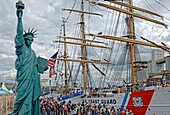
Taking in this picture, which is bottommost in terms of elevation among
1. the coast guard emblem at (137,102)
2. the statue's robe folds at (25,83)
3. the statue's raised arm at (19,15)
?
the coast guard emblem at (137,102)

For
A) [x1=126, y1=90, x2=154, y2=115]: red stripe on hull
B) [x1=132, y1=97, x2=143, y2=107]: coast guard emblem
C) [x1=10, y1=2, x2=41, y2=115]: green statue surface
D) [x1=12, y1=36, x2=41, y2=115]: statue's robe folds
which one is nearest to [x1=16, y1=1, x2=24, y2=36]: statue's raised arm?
[x1=10, y1=2, x2=41, y2=115]: green statue surface

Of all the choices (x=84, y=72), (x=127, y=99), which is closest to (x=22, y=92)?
(x=127, y=99)

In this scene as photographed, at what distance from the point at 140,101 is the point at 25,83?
1827cm

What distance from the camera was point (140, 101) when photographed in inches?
924

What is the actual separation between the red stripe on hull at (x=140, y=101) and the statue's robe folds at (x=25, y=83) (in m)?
17.2

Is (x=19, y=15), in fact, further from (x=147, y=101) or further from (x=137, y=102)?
(x=137, y=102)

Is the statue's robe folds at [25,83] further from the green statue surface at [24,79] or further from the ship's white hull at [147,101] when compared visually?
the ship's white hull at [147,101]

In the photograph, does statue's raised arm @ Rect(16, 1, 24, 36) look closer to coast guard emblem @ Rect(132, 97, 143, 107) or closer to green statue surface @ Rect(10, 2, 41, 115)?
green statue surface @ Rect(10, 2, 41, 115)

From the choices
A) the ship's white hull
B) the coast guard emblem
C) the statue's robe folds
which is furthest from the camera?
the coast guard emblem

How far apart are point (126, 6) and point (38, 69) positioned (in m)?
23.1

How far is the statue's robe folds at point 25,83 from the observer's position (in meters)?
6.55

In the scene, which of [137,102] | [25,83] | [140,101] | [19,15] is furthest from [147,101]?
[19,15]

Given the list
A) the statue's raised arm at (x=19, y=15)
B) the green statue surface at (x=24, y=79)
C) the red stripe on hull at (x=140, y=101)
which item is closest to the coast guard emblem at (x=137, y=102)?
the red stripe on hull at (x=140, y=101)

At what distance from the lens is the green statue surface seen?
655cm
